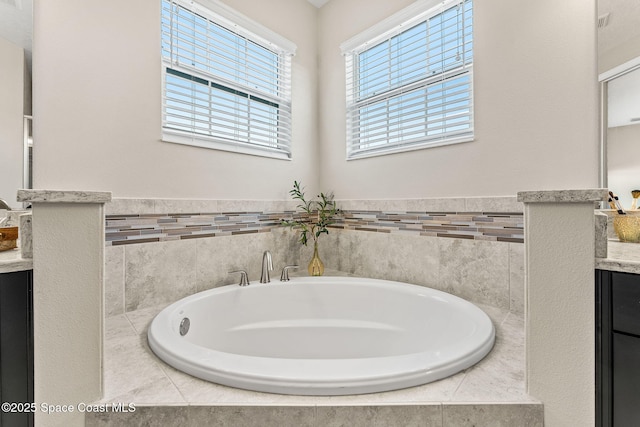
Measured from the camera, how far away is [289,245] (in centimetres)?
228

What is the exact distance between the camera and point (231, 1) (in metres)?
1.98

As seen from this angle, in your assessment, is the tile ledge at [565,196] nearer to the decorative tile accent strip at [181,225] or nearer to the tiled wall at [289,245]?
the tiled wall at [289,245]

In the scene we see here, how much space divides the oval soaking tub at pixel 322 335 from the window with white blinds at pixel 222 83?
1.06 meters

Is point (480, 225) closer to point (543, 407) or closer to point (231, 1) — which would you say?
point (543, 407)

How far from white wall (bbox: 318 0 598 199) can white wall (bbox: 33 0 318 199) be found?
1463 mm

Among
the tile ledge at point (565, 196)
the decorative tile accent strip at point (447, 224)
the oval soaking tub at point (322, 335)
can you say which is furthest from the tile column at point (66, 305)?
the decorative tile accent strip at point (447, 224)

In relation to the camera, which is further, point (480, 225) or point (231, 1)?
point (231, 1)

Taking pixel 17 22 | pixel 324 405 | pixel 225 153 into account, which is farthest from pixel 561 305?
pixel 17 22

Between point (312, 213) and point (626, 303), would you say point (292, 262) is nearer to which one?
point (312, 213)

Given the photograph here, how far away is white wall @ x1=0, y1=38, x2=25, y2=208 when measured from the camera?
1.18 meters

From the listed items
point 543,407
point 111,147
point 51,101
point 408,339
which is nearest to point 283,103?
point 111,147

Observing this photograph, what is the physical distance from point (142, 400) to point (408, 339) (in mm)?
1339

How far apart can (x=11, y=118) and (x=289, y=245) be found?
5.50 ft

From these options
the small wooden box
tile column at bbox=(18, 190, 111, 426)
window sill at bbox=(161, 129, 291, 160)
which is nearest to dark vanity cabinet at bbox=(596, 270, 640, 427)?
tile column at bbox=(18, 190, 111, 426)
